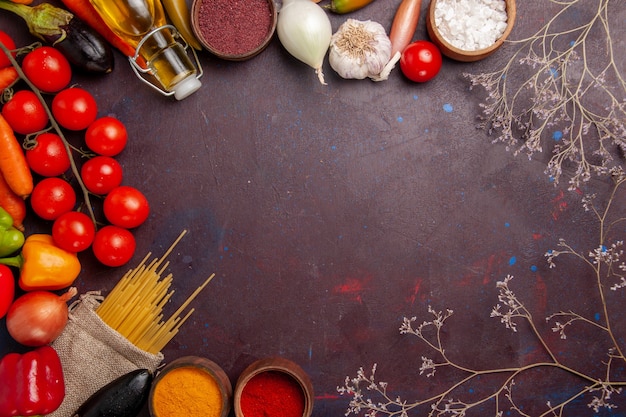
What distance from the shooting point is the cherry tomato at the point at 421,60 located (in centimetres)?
160

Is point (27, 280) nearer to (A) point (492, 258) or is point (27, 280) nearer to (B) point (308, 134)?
(B) point (308, 134)

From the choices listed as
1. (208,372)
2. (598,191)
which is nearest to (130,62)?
(208,372)

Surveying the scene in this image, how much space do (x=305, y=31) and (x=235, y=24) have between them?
0.20m

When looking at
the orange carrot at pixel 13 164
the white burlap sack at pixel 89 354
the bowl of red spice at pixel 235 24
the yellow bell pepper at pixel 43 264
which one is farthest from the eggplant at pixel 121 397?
the bowl of red spice at pixel 235 24

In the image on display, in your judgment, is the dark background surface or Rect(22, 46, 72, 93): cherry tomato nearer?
Rect(22, 46, 72, 93): cherry tomato

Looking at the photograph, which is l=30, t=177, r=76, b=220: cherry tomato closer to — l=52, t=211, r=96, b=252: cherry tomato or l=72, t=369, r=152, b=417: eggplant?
l=52, t=211, r=96, b=252: cherry tomato

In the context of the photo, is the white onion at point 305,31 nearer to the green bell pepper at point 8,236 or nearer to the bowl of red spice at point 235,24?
the bowl of red spice at point 235,24

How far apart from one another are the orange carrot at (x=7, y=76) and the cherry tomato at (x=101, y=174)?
0.28 m

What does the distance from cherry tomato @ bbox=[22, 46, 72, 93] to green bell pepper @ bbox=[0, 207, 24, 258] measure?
1.14 ft

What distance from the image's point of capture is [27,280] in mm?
1511

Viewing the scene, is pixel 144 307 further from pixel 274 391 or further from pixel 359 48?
pixel 359 48

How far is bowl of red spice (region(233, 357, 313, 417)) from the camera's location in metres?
1.54

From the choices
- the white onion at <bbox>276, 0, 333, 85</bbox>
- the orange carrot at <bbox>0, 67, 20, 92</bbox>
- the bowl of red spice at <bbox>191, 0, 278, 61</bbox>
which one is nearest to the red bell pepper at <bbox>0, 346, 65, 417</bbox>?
the orange carrot at <bbox>0, 67, 20, 92</bbox>

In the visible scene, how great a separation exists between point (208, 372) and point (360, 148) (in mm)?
740
